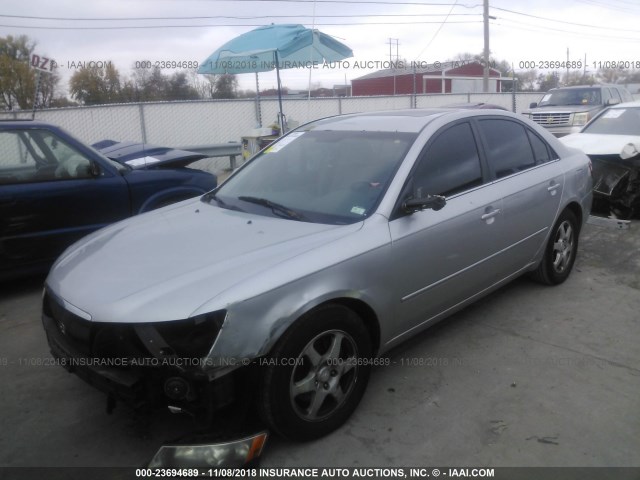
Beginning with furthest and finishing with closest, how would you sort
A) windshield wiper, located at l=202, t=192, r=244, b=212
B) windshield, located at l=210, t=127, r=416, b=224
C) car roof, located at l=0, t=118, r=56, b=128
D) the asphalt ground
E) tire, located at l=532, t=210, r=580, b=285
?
car roof, located at l=0, t=118, r=56, b=128 → tire, located at l=532, t=210, r=580, b=285 → windshield wiper, located at l=202, t=192, r=244, b=212 → windshield, located at l=210, t=127, r=416, b=224 → the asphalt ground

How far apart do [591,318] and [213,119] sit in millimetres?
10570

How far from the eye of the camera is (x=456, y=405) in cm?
298

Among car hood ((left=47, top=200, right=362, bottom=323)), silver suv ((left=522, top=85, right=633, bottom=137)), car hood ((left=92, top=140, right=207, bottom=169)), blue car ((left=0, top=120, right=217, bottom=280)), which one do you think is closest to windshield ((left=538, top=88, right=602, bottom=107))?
silver suv ((left=522, top=85, right=633, bottom=137))

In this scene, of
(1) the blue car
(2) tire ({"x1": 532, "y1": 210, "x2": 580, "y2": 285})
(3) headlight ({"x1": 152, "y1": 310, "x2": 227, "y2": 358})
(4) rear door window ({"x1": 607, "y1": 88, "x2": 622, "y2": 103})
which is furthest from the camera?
(4) rear door window ({"x1": 607, "y1": 88, "x2": 622, "y2": 103})

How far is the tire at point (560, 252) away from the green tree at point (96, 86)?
18939 millimetres

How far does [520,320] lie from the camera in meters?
4.04

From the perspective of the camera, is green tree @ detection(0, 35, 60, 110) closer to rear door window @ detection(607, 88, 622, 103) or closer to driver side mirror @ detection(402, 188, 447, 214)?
rear door window @ detection(607, 88, 622, 103)

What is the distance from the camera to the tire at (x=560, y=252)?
14.6ft

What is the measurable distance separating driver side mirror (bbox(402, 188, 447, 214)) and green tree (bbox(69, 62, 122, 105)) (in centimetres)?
1951

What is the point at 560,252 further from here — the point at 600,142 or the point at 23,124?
the point at 23,124

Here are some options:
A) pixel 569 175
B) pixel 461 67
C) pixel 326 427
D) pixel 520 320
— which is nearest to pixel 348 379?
pixel 326 427

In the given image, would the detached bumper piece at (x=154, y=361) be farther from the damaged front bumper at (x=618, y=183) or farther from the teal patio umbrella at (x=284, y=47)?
the teal patio umbrella at (x=284, y=47)

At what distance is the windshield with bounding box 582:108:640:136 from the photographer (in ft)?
24.4

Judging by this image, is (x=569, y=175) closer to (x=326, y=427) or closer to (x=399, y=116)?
(x=399, y=116)
